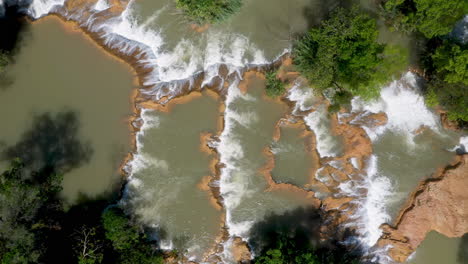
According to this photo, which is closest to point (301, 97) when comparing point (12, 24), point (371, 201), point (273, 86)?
point (273, 86)

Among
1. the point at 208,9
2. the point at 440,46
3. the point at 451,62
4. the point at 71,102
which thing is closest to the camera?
the point at 451,62

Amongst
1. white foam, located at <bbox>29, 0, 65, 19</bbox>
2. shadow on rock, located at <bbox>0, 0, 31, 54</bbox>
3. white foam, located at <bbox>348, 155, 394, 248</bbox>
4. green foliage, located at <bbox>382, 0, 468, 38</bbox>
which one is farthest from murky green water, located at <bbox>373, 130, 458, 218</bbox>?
shadow on rock, located at <bbox>0, 0, 31, 54</bbox>

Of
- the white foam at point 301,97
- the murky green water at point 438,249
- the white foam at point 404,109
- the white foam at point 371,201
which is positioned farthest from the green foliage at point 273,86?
the murky green water at point 438,249

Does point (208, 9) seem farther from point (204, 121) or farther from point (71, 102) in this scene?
point (71, 102)

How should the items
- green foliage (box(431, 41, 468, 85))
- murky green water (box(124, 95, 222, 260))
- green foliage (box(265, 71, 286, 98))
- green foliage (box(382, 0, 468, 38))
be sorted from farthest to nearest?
murky green water (box(124, 95, 222, 260))
green foliage (box(265, 71, 286, 98))
green foliage (box(382, 0, 468, 38))
green foliage (box(431, 41, 468, 85))

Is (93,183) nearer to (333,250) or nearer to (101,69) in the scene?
(101,69)

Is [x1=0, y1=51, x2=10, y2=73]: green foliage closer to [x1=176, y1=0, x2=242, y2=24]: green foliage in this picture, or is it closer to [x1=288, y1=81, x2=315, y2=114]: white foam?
[x1=176, y1=0, x2=242, y2=24]: green foliage

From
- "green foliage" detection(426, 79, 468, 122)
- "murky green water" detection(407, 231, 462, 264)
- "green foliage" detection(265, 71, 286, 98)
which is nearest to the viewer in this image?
"green foliage" detection(426, 79, 468, 122)
